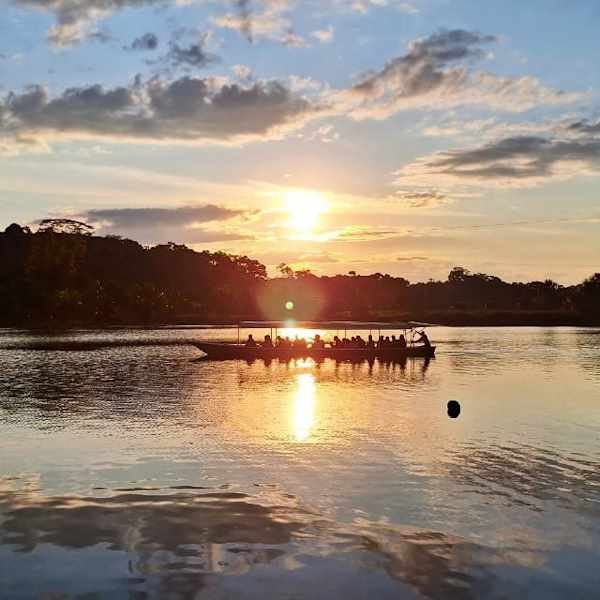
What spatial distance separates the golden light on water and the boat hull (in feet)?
54.8

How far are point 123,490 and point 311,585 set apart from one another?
8.50 m

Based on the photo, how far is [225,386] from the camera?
4909 cm

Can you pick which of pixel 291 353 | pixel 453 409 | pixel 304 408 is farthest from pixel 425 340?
pixel 453 409

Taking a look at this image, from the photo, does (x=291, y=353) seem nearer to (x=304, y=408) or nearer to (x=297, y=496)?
(x=304, y=408)

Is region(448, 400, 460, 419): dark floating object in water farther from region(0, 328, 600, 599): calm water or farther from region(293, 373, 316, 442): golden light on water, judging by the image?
region(293, 373, 316, 442): golden light on water

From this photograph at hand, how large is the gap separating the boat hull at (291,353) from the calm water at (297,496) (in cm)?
2963

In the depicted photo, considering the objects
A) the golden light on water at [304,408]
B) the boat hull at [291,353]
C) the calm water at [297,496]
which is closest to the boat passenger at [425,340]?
the boat hull at [291,353]

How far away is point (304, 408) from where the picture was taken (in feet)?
126

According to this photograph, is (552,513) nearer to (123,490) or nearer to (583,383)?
(123,490)

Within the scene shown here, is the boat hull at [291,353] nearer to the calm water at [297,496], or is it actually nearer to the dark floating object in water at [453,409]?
the calm water at [297,496]

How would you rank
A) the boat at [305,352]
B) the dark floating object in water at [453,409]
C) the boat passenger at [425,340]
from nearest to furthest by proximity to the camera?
1. the dark floating object in water at [453,409]
2. the boat at [305,352]
3. the boat passenger at [425,340]

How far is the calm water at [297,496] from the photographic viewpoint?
13383 mm

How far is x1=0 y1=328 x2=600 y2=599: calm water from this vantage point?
43.9 feet

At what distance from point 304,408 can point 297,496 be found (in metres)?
19.3
